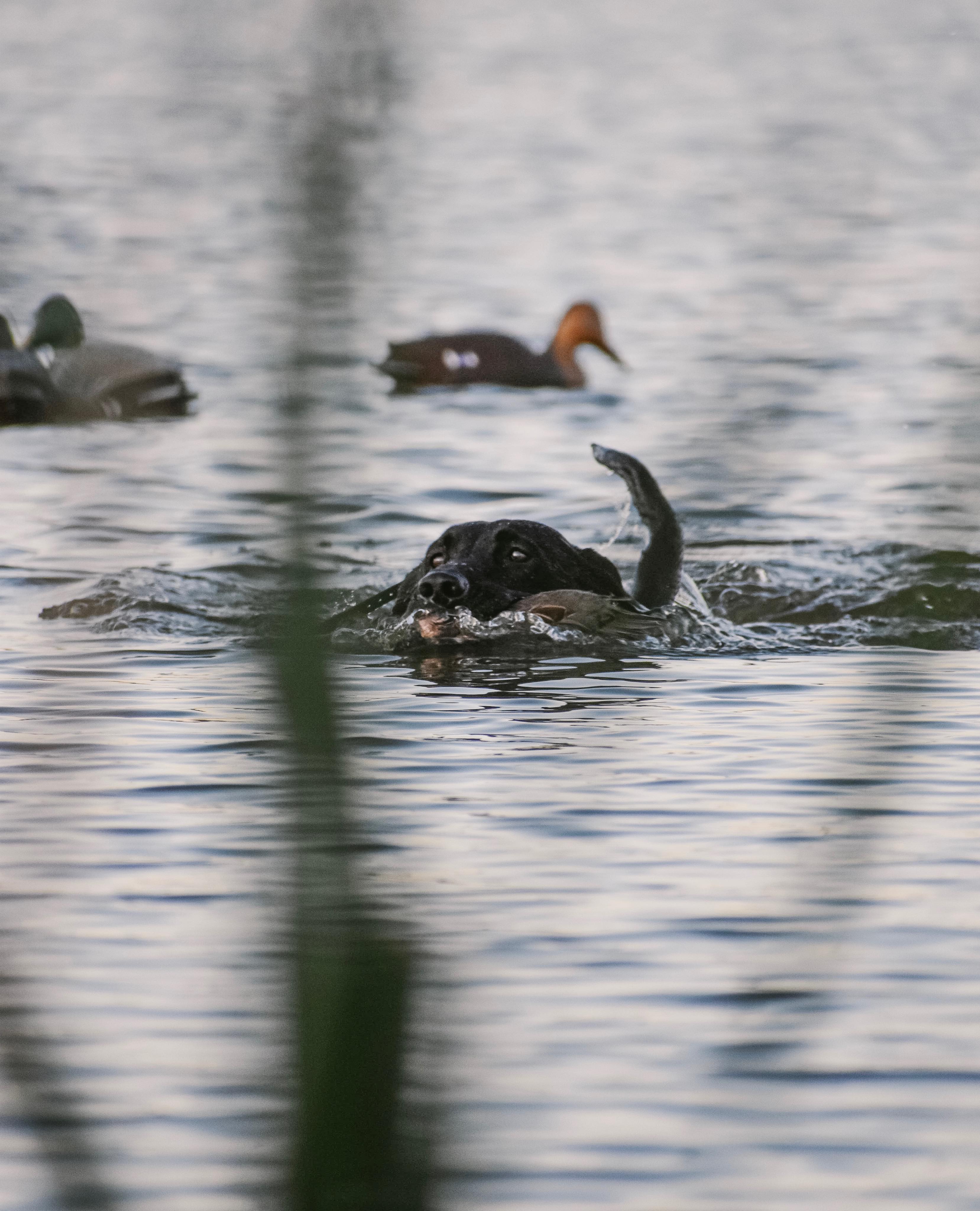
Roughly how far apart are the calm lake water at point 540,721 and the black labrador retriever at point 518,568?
0.30 meters

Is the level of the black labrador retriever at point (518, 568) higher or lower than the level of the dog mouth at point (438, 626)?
higher

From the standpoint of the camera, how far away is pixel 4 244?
144 centimetres

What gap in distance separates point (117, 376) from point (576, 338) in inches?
175

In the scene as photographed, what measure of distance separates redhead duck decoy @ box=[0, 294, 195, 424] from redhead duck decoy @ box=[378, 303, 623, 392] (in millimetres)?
2037

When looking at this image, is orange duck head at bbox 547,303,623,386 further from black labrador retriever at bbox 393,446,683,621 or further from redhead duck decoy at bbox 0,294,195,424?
black labrador retriever at bbox 393,446,683,621

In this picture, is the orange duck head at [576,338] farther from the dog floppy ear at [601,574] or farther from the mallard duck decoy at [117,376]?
the dog floppy ear at [601,574]

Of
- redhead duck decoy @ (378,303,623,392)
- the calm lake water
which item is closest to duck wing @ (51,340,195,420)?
redhead duck decoy @ (378,303,623,392)

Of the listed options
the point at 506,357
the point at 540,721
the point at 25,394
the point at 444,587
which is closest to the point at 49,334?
the point at 25,394

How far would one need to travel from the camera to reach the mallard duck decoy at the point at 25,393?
48.0 feet

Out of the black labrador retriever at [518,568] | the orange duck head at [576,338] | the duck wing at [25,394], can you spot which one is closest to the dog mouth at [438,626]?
the black labrador retriever at [518,568]

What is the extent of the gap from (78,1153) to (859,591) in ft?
31.4

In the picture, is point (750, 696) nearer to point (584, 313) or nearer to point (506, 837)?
point (506, 837)

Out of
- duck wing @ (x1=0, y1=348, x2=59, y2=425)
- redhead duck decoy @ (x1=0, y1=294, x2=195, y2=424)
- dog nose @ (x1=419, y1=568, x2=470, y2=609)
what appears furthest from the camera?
redhead duck decoy @ (x1=0, y1=294, x2=195, y2=424)

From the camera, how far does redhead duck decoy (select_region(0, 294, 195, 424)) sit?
14.7m
